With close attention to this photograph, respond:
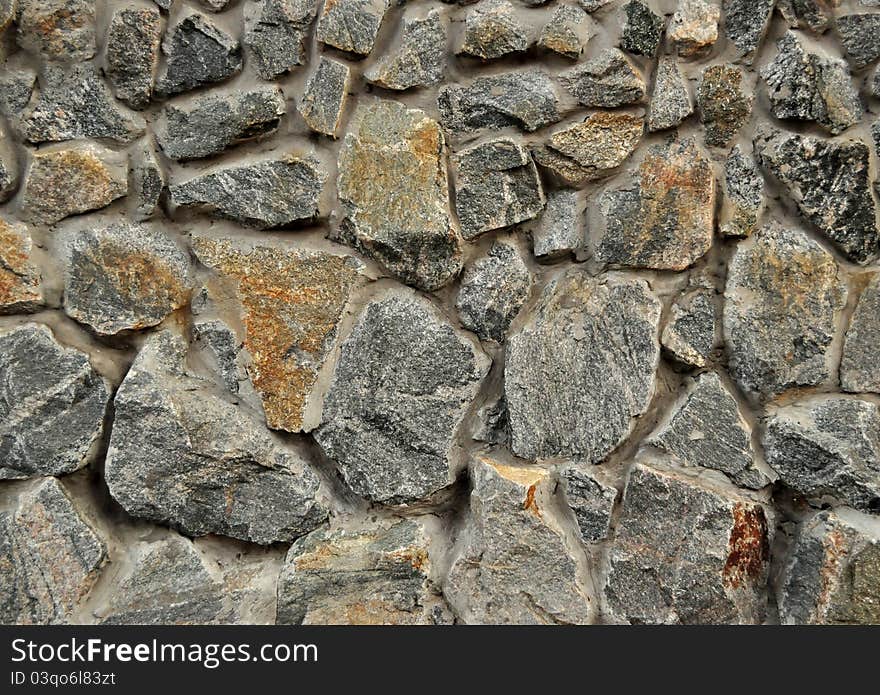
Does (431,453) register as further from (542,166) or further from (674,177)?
(674,177)

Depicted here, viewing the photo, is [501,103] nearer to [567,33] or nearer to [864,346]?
[567,33]

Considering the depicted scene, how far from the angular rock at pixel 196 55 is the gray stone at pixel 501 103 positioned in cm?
43

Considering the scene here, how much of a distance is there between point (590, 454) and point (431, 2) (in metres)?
0.93

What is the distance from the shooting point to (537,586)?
52.1 inches

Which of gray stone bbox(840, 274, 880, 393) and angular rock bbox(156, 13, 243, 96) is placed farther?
angular rock bbox(156, 13, 243, 96)

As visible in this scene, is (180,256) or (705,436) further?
(180,256)

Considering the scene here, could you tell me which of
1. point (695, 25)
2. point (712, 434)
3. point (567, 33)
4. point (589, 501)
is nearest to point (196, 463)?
point (589, 501)

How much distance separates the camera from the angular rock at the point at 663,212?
1.30 m

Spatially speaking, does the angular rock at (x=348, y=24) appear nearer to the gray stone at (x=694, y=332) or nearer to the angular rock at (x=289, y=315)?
the angular rock at (x=289, y=315)

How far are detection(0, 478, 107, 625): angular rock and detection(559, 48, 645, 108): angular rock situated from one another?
125 cm

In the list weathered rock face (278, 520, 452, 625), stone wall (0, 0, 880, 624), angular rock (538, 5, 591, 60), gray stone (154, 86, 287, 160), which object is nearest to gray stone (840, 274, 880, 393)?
stone wall (0, 0, 880, 624)

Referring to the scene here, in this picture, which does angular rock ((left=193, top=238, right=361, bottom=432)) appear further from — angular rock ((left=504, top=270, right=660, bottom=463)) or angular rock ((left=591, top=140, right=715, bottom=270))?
angular rock ((left=591, top=140, right=715, bottom=270))

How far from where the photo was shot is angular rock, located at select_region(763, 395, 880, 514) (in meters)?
1.21

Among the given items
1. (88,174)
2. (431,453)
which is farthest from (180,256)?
(431,453)
